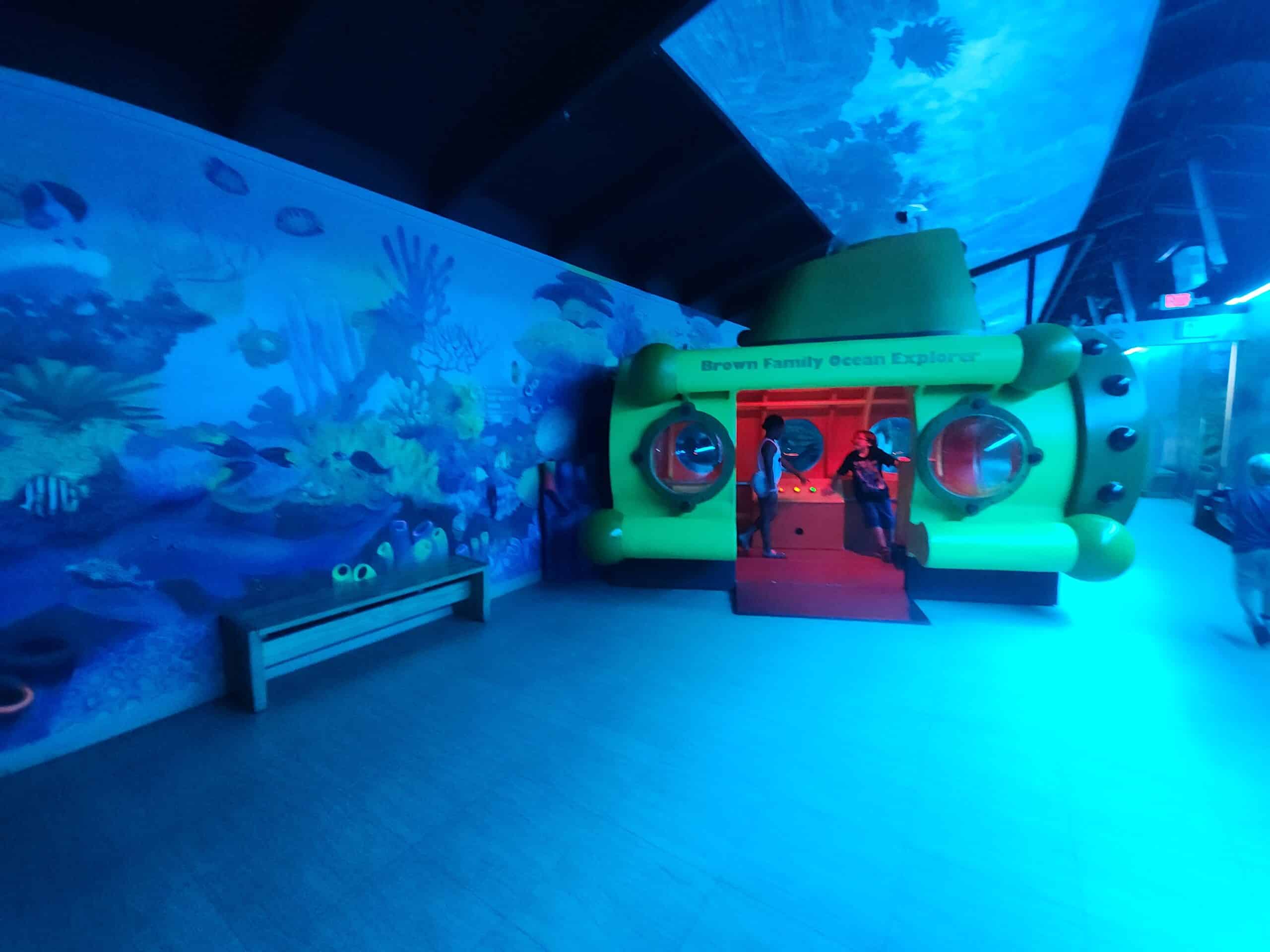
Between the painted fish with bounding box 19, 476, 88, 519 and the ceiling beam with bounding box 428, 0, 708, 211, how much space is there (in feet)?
8.47

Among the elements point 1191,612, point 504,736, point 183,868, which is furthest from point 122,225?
point 1191,612

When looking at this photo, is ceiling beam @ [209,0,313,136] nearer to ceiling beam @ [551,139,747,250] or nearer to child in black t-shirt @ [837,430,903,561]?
ceiling beam @ [551,139,747,250]

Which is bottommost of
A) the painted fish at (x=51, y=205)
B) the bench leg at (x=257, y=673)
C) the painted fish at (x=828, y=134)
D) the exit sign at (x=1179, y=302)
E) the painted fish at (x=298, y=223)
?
the bench leg at (x=257, y=673)

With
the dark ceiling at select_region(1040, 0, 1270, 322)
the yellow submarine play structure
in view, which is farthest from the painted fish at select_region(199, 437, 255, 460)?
the dark ceiling at select_region(1040, 0, 1270, 322)

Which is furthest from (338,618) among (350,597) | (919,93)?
(919,93)

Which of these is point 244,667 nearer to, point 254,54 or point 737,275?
point 254,54

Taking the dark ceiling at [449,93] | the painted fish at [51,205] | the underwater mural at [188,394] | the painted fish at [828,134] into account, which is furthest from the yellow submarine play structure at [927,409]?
the painted fish at [51,205]

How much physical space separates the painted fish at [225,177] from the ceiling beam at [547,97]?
113 cm

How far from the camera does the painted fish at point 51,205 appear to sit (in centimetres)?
195

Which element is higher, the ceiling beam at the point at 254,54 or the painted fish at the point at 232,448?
the ceiling beam at the point at 254,54

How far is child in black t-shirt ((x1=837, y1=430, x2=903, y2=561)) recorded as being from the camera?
16.2 ft

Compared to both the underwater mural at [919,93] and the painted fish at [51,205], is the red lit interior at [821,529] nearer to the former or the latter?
the underwater mural at [919,93]

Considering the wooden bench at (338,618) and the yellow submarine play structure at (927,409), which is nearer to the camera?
the wooden bench at (338,618)

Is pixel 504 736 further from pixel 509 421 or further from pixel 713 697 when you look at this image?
pixel 509 421
